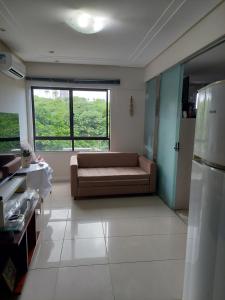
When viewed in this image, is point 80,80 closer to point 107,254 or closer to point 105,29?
point 105,29

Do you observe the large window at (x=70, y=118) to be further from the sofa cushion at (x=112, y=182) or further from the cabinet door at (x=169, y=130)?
the cabinet door at (x=169, y=130)

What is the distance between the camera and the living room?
72.6 inches

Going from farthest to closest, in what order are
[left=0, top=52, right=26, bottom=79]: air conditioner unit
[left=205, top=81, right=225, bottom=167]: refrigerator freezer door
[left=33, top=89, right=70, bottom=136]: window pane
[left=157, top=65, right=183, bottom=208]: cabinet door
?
[left=33, top=89, right=70, bottom=136]: window pane
[left=157, top=65, right=183, bottom=208]: cabinet door
[left=0, top=52, right=26, bottom=79]: air conditioner unit
[left=205, top=81, right=225, bottom=167]: refrigerator freezer door

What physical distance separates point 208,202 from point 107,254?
1.44 m

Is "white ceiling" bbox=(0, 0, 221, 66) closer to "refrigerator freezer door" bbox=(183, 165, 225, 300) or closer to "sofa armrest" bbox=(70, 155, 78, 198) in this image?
"refrigerator freezer door" bbox=(183, 165, 225, 300)

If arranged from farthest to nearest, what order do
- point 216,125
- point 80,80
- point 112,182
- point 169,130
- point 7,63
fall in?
point 80,80 → point 112,182 → point 169,130 → point 7,63 → point 216,125

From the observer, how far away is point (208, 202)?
1141 mm

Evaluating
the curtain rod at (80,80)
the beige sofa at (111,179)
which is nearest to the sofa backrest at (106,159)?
the beige sofa at (111,179)

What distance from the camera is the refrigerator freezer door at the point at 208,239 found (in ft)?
3.44

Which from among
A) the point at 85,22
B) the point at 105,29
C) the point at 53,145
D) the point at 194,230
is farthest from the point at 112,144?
the point at 194,230

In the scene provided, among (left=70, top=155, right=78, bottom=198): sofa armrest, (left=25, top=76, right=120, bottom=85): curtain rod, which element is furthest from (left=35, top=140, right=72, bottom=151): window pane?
(left=25, top=76, right=120, bottom=85): curtain rod

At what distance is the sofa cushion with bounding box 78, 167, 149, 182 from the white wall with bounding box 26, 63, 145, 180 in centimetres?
81

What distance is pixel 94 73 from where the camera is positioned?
4.34 m

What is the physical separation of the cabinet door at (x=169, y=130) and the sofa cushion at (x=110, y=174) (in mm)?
382
